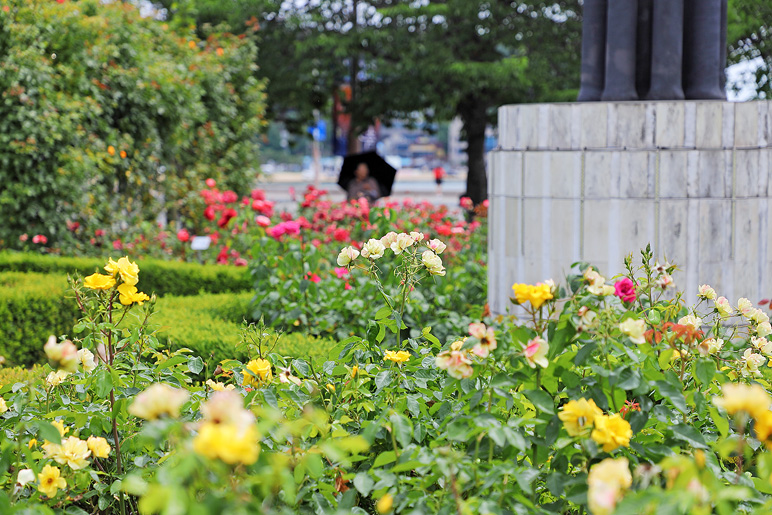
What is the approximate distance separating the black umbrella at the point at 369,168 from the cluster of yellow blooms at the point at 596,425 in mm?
10478

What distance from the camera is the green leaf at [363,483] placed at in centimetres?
169

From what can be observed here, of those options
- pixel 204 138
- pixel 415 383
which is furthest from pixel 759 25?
pixel 415 383

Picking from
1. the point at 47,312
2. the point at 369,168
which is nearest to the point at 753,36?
the point at 369,168

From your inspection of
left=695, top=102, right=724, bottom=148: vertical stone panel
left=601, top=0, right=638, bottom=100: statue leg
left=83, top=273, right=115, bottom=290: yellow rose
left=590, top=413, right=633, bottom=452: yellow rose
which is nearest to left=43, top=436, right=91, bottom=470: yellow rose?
left=83, top=273, right=115, bottom=290: yellow rose

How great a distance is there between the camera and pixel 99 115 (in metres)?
8.65

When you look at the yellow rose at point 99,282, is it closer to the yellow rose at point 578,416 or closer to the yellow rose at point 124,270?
the yellow rose at point 124,270

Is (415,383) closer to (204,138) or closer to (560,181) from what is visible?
(560,181)

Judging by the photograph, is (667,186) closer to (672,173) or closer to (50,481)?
(672,173)

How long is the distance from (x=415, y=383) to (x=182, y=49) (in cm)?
940

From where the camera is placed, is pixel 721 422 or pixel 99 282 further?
pixel 99 282

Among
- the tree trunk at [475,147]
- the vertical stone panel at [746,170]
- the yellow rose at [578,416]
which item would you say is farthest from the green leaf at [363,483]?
the tree trunk at [475,147]

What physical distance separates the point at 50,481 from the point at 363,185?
9.94 meters

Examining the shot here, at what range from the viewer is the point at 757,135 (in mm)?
4805

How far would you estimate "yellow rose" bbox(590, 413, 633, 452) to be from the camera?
5.24 ft
